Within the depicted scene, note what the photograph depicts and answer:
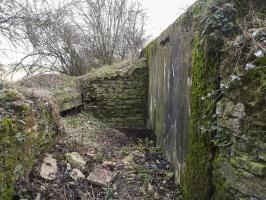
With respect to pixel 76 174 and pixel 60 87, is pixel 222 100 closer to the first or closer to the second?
pixel 76 174

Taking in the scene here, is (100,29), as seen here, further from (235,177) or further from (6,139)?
(235,177)

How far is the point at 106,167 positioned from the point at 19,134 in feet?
5.50

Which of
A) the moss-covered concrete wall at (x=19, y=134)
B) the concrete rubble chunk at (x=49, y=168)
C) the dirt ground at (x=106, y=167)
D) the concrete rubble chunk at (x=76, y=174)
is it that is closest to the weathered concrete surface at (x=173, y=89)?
the dirt ground at (x=106, y=167)

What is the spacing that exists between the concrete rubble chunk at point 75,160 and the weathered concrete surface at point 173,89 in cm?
140

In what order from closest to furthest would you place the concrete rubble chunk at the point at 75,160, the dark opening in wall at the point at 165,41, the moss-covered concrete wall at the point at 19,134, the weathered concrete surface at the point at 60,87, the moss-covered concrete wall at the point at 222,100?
1. the moss-covered concrete wall at the point at 222,100
2. the moss-covered concrete wall at the point at 19,134
3. the concrete rubble chunk at the point at 75,160
4. the dark opening in wall at the point at 165,41
5. the weathered concrete surface at the point at 60,87

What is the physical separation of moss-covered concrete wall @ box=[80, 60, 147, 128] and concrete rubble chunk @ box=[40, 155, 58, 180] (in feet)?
11.5

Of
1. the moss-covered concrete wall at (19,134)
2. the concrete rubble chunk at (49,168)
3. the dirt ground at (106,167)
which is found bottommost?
the dirt ground at (106,167)

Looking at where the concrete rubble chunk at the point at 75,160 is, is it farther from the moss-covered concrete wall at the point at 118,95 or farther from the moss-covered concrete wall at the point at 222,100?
the moss-covered concrete wall at the point at 118,95

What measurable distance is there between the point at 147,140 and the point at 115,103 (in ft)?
5.47

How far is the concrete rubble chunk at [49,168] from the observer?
3.58 meters

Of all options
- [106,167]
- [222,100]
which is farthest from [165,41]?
[222,100]

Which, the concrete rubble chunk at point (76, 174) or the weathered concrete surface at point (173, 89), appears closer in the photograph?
the weathered concrete surface at point (173, 89)

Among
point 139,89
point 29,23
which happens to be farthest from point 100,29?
point 29,23

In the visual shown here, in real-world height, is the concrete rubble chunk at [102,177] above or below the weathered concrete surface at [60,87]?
below
